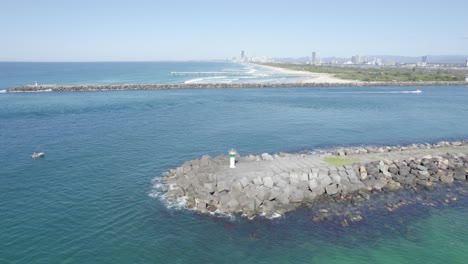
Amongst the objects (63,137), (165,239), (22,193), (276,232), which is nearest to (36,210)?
(22,193)

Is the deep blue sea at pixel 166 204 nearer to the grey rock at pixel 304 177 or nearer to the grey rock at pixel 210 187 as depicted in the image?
the grey rock at pixel 210 187

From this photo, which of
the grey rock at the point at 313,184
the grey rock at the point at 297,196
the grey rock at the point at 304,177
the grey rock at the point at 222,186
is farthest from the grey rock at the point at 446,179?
the grey rock at the point at 222,186

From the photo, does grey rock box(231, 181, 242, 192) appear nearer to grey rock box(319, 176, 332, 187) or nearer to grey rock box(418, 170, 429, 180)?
grey rock box(319, 176, 332, 187)

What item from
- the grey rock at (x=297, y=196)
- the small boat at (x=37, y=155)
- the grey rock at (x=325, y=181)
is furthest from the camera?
the small boat at (x=37, y=155)

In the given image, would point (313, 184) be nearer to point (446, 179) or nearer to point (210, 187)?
point (210, 187)

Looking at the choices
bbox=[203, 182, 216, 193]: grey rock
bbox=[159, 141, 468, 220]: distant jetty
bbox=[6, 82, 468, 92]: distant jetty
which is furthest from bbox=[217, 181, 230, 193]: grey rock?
bbox=[6, 82, 468, 92]: distant jetty

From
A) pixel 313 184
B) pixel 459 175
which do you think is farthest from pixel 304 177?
pixel 459 175

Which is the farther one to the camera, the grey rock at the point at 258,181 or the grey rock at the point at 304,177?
the grey rock at the point at 304,177
